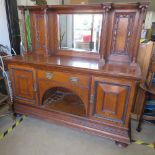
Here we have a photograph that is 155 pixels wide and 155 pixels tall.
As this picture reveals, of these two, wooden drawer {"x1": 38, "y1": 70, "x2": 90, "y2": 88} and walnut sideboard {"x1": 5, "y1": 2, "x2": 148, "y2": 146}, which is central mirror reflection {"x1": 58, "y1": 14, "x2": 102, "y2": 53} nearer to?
walnut sideboard {"x1": 5, "y1": 2, "x2": 148, "y2": 146}

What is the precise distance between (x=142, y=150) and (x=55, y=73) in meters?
1.28

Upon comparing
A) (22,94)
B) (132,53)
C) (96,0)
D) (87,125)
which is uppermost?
(96,0)

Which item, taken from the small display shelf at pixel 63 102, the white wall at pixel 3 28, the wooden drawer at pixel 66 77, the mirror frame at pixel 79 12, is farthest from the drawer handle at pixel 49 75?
the white wall at pixel 3 28

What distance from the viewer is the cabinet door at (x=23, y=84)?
1694 millimetres

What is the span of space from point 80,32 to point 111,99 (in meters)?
0.92

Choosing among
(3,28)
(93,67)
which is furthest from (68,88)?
(3,28)

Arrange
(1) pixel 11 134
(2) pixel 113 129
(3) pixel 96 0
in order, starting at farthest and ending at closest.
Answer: (3) pixel 96 0
(1) pixel 11 134
(2) pixel 113 129

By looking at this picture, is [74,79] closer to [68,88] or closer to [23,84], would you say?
[68,88]

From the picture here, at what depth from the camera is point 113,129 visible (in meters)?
1.52

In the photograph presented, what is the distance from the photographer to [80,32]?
1.78 metres

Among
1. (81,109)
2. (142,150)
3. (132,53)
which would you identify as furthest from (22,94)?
(142,150)

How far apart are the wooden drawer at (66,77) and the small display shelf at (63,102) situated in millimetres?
309

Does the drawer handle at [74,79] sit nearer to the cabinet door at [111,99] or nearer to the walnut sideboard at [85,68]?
the walnut sideboard at [85,68]

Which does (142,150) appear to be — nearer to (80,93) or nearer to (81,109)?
(81,109)
